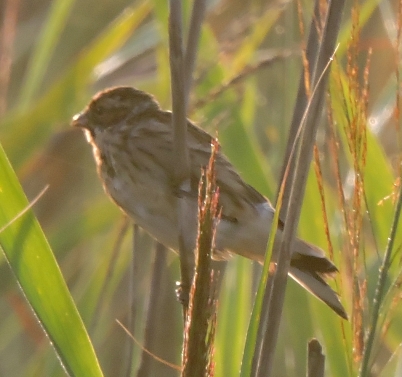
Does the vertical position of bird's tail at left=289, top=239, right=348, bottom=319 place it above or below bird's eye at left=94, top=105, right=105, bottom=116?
below

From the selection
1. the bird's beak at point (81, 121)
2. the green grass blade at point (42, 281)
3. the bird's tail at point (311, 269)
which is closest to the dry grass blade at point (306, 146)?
the green grass blade at point (42, 281)

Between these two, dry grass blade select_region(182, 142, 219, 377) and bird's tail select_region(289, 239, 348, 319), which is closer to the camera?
dry grass blade select_region(182, 142, 219, 377)

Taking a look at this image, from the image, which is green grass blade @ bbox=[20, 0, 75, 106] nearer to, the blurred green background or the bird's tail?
the blurred green background

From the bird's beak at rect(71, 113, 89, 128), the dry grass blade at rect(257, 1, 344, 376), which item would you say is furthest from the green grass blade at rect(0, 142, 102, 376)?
the bird's beak at rect(71, 113, 89, 128)

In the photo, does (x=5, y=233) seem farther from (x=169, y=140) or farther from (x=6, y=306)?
(x=6, y=306)

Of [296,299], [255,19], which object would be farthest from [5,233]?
[255,19]

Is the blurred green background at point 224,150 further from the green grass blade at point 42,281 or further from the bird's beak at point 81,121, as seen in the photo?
the green grass blade at point 42,281

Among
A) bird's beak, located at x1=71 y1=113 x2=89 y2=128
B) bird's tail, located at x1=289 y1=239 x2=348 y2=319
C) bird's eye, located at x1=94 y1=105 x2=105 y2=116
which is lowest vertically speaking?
bird's tail, located at x1=289 y1=239 x2=348 y2=319
